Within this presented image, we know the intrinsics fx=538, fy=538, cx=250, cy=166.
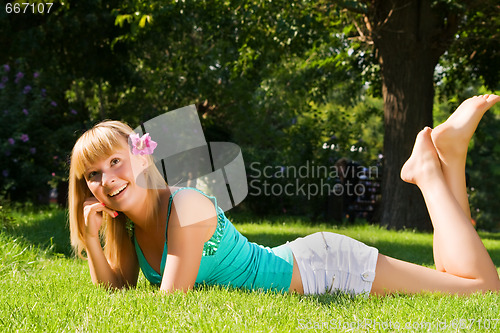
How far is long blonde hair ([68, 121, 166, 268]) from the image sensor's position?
2867 millimetres

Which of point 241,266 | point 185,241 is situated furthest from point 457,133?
point 185,241

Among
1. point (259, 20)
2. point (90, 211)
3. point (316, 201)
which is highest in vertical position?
point (259, 20)

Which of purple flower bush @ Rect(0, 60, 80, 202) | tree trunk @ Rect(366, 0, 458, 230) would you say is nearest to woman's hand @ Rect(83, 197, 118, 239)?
tree trunk @ Rect(366, 0, 458, 230)

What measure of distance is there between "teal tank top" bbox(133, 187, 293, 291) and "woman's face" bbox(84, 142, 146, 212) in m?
0.43

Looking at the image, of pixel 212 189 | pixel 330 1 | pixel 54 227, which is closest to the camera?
pixel 54 227

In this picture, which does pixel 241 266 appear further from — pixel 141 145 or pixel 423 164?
pixel 423 164

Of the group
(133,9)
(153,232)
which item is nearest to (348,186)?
(133,9)

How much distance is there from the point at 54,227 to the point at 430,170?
16.3 ft

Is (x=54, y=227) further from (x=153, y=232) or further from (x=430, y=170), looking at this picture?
(x=430, y=170)

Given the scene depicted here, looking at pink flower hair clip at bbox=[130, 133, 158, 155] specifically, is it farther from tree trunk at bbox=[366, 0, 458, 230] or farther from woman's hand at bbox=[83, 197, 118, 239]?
tree trunk at bbox=[366, 0, 458, 230]

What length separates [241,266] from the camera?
311cm

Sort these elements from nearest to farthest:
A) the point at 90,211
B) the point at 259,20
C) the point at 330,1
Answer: the point at 90,211 < the point at 330,1 < the point at 259,20

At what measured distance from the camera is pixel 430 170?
137 inches

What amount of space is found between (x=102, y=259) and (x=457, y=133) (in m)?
2.40
